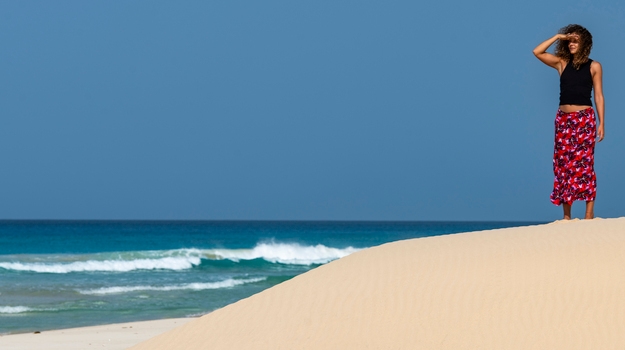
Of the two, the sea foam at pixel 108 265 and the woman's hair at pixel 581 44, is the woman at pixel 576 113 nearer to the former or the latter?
the woman's hair at pixel 581 44

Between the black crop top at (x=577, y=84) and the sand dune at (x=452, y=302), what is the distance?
4.20 ft

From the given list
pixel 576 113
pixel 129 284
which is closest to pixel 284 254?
pixel 129 284

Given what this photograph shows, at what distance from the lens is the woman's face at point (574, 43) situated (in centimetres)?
728

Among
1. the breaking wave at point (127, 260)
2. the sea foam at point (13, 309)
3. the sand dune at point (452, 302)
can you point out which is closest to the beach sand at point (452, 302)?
the sand dune at point (452, 302)

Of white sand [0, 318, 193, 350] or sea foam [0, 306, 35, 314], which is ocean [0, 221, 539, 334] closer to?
sea foam [0, 306, 35, 314]

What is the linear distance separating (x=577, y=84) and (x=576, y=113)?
26 cm

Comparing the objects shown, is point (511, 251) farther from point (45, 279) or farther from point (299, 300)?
point (45, 279)

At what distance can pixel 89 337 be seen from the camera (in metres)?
10.6

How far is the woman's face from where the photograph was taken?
7281 millimetres

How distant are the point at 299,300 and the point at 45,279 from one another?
1632cm

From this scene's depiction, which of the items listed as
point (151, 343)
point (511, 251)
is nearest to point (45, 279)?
point (151, 343)

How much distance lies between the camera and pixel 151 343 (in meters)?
6.22

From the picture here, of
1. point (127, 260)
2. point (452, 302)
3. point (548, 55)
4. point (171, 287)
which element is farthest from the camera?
point (127, 260)

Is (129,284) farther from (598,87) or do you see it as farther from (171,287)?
(598,87)
